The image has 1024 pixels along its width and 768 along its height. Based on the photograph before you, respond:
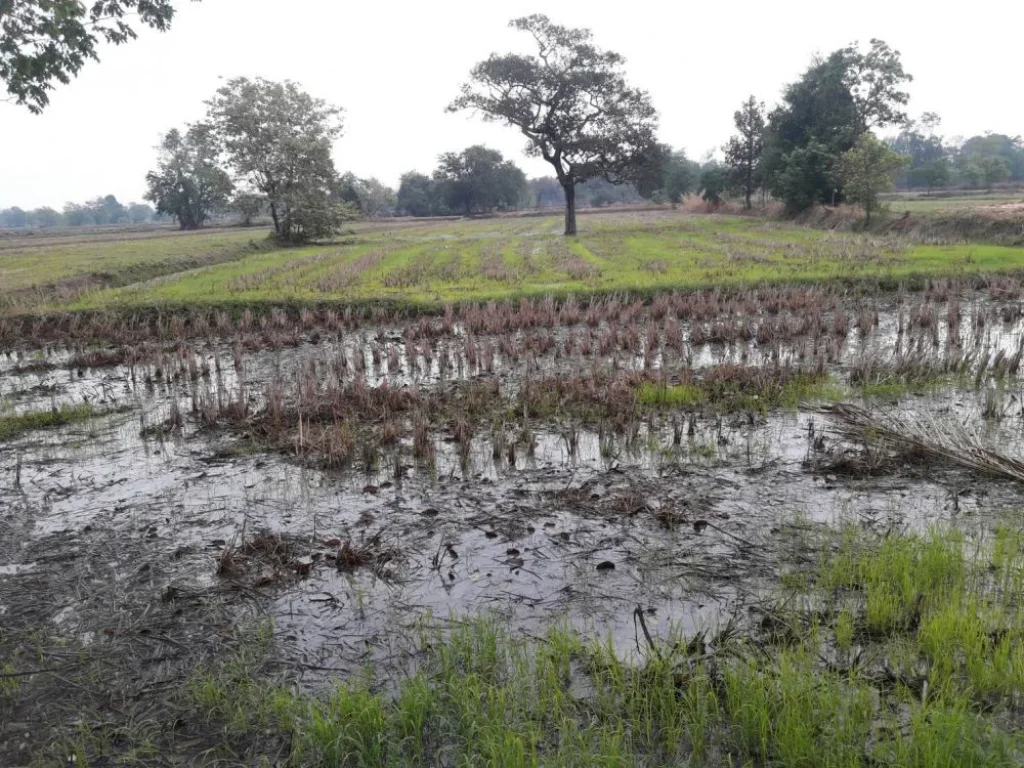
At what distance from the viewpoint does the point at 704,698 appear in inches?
127

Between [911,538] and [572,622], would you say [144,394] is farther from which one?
[911,538]

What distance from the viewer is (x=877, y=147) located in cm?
3344

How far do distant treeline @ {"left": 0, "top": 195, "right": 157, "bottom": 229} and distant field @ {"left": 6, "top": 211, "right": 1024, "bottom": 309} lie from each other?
13976 centimetres

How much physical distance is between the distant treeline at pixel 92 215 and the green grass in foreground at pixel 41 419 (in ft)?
527

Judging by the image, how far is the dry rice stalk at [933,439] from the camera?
5.72m

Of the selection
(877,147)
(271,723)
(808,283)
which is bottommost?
(271,723)

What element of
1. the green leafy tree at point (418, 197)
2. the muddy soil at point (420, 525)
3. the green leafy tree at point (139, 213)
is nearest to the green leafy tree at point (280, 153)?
the muddy soil at point (420, 525)

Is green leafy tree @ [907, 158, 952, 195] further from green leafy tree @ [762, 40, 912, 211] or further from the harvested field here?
the harvested field

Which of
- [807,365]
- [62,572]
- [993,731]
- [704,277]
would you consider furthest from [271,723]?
[704,277]

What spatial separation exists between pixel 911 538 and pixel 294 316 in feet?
45.4

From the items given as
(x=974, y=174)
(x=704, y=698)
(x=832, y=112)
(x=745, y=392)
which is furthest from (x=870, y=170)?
(x=974, y=174)

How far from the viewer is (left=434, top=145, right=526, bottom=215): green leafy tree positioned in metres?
88.8

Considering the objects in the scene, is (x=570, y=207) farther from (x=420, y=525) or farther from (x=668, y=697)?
(x=668, y=697)

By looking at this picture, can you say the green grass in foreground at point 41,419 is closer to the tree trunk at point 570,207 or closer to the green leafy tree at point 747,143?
the tree trunk at point 570,207
